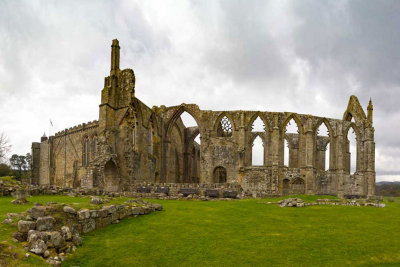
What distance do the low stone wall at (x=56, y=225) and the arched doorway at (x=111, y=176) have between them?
1371 cm

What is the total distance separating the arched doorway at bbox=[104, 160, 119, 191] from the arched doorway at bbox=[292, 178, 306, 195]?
16.9 meters

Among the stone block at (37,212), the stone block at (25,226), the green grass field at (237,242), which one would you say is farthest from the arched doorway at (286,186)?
the stone block at (25,226)

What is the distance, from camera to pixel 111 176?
2288 cm

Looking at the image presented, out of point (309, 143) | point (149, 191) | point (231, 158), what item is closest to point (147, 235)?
point (149, 191)

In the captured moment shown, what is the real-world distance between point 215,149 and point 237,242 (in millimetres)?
21182

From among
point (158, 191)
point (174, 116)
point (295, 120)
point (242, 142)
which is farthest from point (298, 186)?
→ point (158, 191)

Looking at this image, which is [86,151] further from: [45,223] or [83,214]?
[45,223]

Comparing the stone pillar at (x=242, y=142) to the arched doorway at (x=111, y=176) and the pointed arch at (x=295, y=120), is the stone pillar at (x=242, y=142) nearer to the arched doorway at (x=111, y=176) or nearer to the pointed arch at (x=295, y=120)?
the pointed arch at (x=295, y=120)

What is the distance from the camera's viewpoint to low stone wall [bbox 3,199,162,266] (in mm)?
5875

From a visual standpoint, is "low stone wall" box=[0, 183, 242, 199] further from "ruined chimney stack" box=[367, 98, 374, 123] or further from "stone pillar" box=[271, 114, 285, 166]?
"ruined chimney stack" box=[367, 98, 374, 123]

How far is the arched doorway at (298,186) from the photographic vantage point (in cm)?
2921

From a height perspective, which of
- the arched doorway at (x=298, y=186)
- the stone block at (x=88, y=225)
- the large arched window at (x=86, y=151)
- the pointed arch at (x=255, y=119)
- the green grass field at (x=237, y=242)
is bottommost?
the arched doorway at (x=298, y=186)

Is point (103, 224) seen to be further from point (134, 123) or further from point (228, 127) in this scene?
point (228, 127)

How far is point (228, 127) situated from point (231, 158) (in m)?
4.74
